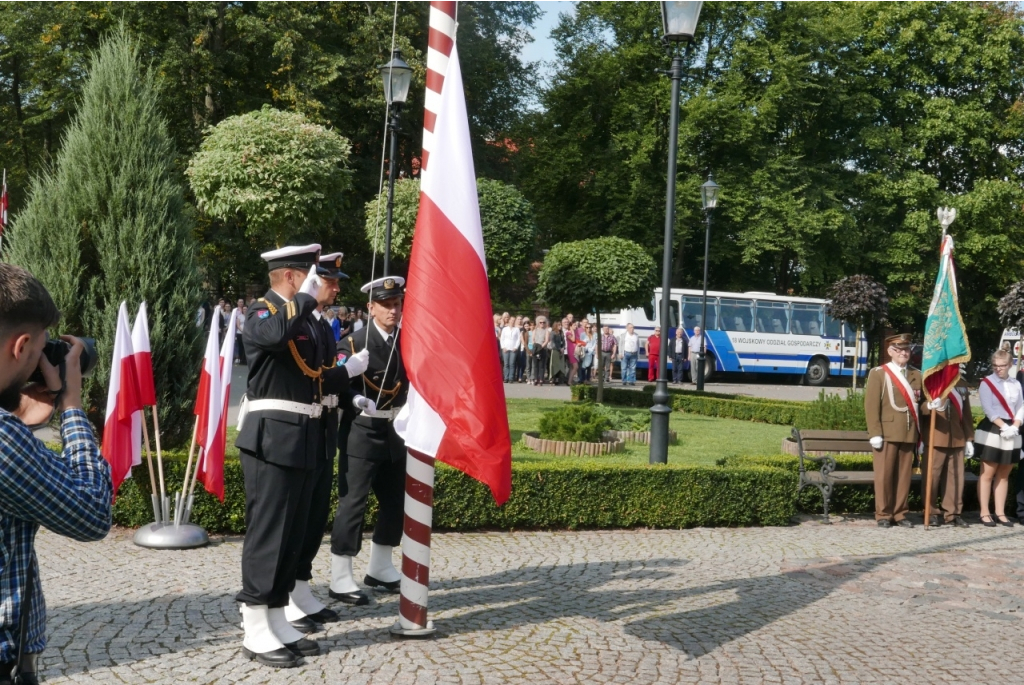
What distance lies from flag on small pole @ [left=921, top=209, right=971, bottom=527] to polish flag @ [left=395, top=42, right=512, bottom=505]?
264 inches

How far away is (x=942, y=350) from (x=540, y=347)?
18168 millimetres

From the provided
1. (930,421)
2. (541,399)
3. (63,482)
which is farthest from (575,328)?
(63,482)

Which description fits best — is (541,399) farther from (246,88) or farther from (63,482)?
(63,482)

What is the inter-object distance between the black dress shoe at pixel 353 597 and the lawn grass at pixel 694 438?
559 cm

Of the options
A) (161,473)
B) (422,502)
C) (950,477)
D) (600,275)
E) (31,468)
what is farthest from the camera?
(600,275)

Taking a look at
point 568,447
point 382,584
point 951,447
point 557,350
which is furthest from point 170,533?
point 557,350

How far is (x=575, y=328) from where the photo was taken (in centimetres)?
2983

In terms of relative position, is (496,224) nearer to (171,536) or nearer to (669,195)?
(669,195)

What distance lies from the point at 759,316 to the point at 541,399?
16.3 m

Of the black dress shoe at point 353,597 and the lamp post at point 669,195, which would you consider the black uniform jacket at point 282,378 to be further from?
the lamp post at point 669,195

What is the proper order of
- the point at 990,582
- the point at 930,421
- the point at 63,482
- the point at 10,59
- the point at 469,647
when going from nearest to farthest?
the point at 63,482 < the point at 469,647 < the point at 990,582 < the point at 930,421 < the point at 10,59

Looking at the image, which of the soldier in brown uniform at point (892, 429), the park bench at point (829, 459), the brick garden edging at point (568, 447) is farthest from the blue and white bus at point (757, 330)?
the soldier in brown uniform at point (892, 429)

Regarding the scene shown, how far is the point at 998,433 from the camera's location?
37.1 ft

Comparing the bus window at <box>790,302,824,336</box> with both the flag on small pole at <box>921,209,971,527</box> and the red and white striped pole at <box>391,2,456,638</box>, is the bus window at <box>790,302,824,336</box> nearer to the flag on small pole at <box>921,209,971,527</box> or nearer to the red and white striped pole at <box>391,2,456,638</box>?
the flag on small pole at <box>921,209,971,527</box>
